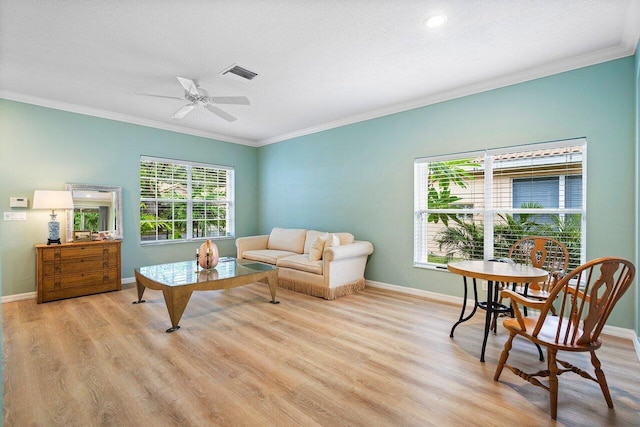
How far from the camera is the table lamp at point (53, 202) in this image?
165 inches

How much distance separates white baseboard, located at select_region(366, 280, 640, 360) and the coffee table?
5.78 feet

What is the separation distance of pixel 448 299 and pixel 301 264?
2097mm

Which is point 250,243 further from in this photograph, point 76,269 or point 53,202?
point 53,202

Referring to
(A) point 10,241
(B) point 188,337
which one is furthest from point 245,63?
(A) point 10,241

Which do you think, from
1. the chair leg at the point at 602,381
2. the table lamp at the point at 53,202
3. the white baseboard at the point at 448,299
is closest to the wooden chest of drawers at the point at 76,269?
the table lamp at the point at 53,202

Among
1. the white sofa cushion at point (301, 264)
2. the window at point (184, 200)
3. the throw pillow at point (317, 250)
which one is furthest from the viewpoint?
the window at point (184, 200)

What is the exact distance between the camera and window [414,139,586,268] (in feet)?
11.2

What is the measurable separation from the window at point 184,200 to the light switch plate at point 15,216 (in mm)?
1493

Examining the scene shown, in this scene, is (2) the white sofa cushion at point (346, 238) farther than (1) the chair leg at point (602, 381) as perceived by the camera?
Yes

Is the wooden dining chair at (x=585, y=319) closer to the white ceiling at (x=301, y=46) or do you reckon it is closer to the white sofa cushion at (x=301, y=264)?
the white ceiling at (x=301, y=46)

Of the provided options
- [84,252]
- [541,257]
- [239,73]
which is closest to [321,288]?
[541,257]

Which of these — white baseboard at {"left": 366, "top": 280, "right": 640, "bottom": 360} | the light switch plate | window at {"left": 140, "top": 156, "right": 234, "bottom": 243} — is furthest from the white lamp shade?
white baseboard at {"left": 366, "top": 280, "right": 640, "bottom": 360}

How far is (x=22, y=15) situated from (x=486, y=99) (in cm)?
475

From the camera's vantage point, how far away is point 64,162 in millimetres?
4660
